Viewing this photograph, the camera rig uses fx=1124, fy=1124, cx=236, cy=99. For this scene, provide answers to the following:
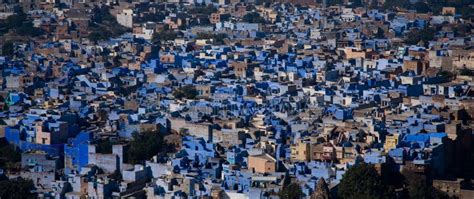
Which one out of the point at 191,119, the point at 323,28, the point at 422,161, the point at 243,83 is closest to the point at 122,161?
the point at 191,119

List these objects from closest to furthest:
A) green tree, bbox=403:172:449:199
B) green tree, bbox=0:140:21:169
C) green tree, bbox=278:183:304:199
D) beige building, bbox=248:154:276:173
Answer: green tree, bbox=278:183:304:199 → green tree, bbox=403:172:449:199 → beige building, bbox=248:154:276:173 → green tree, bbox=0:140:21:169

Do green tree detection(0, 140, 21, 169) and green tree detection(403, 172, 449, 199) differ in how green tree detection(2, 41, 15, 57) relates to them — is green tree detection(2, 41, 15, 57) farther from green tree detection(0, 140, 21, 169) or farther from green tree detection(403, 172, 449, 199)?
green tree detection(403, 172, 449, 199)

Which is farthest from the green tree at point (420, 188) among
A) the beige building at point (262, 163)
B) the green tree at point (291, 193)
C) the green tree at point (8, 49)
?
the green tree at point (8, 49)

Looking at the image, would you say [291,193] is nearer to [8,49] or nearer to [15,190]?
[15,190]

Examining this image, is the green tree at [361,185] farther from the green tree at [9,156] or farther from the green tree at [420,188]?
the green tree at [9,156]

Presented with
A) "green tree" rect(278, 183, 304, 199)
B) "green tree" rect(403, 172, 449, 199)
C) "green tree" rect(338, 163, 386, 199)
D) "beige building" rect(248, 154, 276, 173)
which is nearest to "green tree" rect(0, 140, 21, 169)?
"beige building" rect(248, 154, 276, 173)
